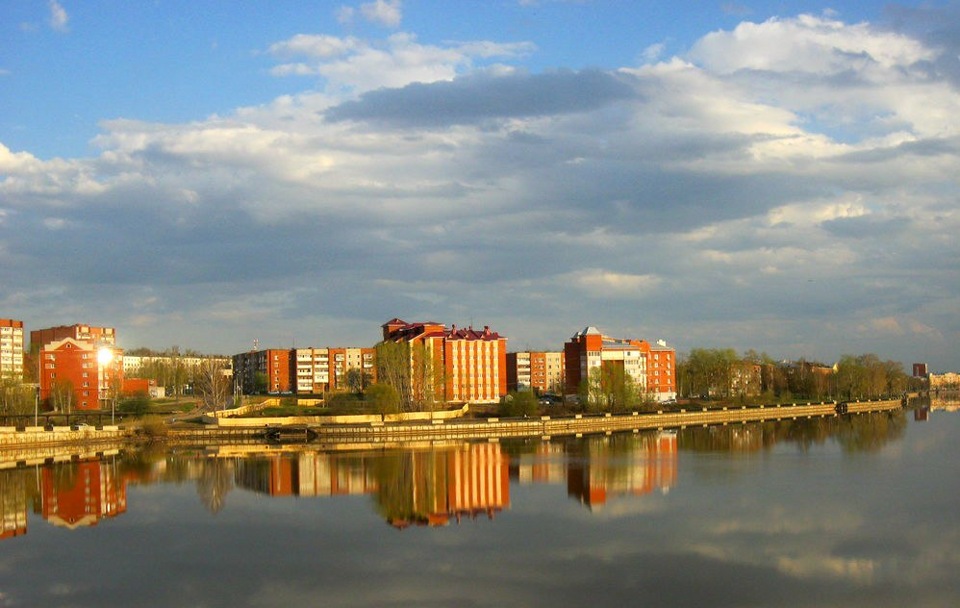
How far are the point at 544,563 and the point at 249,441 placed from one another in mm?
31035

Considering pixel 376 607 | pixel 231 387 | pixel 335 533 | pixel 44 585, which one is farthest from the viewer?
pixel 231 387

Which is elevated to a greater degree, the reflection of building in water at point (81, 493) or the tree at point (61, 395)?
the tree at point (61, 395)

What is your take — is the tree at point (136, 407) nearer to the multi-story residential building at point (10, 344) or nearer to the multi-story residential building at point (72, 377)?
the multi-story residential building at point (72, 377)

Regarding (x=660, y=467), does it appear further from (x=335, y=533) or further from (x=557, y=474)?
(x=335, y=533)

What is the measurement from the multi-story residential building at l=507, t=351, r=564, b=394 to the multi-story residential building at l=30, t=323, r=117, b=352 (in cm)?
3879

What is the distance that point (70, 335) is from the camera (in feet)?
266

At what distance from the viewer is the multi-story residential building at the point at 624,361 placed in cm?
6769

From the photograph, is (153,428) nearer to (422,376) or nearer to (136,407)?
(136,407)

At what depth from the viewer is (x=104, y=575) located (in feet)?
55.4

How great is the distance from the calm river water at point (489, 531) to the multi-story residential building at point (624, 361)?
30960 mm

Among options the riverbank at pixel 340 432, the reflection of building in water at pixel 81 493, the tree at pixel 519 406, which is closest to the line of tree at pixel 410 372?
the riverbank at pixel 340 432

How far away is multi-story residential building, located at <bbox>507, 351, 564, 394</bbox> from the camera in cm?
10031

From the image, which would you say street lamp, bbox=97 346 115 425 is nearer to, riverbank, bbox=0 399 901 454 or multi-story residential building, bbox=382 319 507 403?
riverbank, bbox=0 399 901 454

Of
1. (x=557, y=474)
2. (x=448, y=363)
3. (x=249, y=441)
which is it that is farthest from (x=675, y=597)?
(x=448, y=363)
